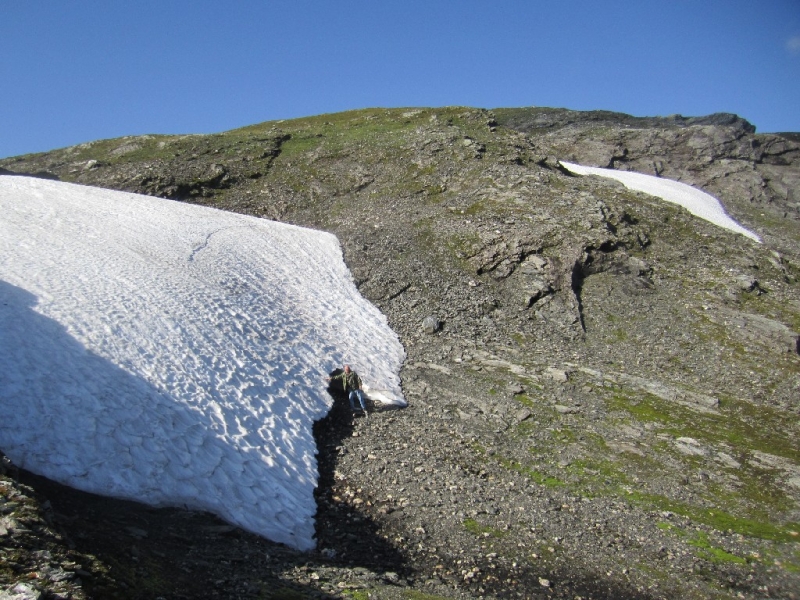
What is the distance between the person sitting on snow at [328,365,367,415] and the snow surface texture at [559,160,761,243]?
44.3 m

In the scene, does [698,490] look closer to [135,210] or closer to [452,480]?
[452,480]

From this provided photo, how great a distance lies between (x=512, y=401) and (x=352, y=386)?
694 centimetres

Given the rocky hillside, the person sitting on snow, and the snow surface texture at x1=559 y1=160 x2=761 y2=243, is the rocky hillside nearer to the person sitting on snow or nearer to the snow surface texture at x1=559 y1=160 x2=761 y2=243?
the person sitting on snow

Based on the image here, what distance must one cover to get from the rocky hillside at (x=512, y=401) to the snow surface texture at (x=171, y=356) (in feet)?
3.83

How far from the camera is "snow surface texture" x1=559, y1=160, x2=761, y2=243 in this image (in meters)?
56.4

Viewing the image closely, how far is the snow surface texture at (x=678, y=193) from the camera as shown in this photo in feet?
185

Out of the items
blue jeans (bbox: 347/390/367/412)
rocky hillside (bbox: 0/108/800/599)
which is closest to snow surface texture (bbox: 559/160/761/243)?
rocky hillside (bbox: 0/108/800/599)

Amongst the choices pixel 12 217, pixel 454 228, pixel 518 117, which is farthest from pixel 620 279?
pixel 518 117

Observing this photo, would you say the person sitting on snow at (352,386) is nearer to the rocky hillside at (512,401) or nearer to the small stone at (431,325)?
the rocky hillside at (512,401)

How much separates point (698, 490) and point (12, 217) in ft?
111

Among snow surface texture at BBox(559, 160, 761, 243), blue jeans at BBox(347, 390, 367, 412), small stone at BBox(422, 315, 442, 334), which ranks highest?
snow surface texture at BBox(559, 160, 761, 243)

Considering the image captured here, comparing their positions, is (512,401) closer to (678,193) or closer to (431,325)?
(431,325)

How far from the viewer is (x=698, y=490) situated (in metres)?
18.2

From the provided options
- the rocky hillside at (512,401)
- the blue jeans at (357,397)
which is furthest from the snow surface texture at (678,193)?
the blue jeans at (357,397)
